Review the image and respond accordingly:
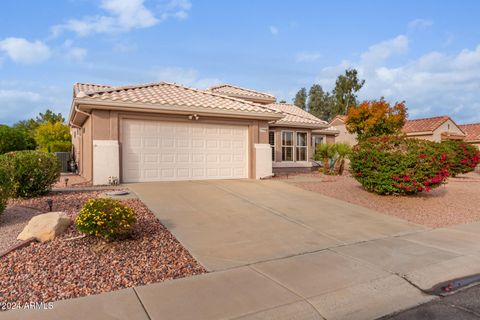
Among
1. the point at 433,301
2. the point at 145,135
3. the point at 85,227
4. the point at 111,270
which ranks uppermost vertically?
the point at 145,135

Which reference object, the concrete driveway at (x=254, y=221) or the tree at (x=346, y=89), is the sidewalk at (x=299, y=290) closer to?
the concrete driveway at (x=254, y=221)

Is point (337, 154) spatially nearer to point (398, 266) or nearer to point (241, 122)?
point (241, 122)

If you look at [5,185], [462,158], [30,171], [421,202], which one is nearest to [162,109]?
[30,171]

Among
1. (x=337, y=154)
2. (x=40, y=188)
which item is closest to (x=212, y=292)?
(x=40, y=188)

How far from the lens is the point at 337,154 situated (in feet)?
63.2

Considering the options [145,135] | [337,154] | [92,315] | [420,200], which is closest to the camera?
[92,315]

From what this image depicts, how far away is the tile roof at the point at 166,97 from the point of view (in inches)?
476

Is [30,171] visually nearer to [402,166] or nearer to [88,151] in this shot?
[88,151]

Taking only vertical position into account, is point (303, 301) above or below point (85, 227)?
below

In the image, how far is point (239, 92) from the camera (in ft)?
69.5

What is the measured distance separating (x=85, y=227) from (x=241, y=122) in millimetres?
9788

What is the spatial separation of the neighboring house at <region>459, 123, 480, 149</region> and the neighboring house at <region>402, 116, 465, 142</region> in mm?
1616

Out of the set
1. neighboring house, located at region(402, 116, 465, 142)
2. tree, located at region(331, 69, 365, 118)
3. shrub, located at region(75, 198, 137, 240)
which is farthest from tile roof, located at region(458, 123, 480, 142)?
shrub, located at region(75, 198, 137, 240)

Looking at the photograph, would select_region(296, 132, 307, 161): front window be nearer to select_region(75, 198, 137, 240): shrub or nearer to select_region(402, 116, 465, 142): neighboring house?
select_region(402, 116, 465, 142): neighboring house
